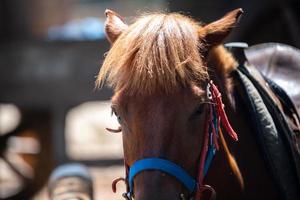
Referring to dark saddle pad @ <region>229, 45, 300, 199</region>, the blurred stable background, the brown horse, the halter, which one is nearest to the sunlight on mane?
the brown horse

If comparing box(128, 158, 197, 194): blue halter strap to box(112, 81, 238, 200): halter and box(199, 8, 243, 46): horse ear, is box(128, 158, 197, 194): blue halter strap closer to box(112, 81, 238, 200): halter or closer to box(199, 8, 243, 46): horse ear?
box(112, 81, 238, 200): halter

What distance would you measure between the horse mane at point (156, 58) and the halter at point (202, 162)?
103mm

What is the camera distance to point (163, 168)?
Answer: 2314 millimetres

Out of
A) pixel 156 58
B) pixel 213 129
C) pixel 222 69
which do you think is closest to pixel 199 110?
pixel 213 129

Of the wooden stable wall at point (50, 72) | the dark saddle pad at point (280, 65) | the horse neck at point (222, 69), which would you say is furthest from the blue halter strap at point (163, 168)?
the wooden stable wall at point (50, 72)

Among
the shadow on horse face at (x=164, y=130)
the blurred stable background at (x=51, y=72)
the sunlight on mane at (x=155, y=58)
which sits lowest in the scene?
the blurred stable background at (x=51, y=72)

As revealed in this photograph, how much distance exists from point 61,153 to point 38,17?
1452 mm

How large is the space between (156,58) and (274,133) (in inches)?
24.5

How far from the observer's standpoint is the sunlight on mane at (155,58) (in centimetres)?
240

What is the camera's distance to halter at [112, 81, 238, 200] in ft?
7.63

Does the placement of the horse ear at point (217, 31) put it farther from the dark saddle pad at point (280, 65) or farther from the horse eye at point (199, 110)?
the dark saddle pad at point (280, 65)

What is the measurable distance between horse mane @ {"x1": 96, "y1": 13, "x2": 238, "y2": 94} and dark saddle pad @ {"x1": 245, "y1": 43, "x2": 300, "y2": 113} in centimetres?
74

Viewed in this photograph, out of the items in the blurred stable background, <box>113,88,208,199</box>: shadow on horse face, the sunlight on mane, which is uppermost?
the sunlight on mane

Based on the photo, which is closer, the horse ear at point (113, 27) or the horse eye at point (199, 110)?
the horse eye at point (199, 110)
